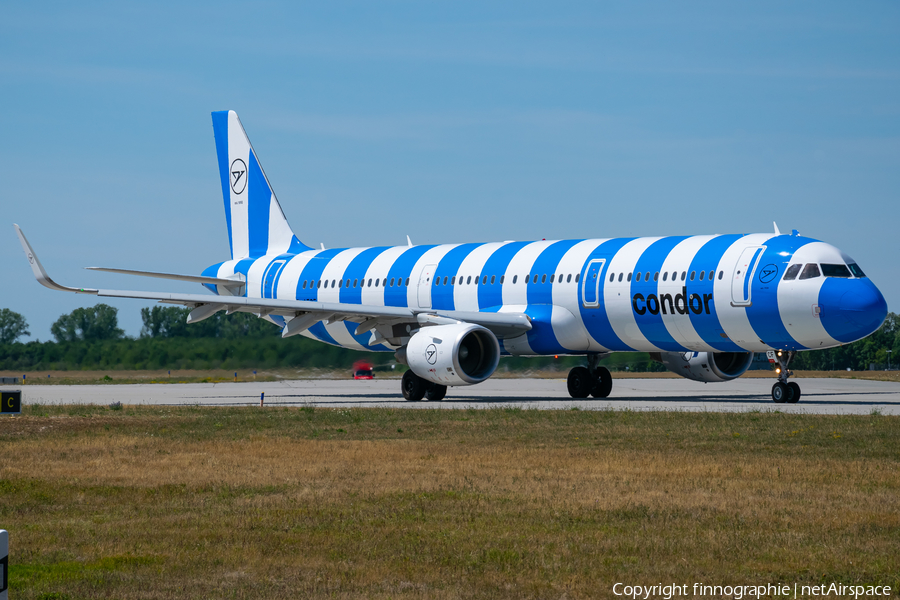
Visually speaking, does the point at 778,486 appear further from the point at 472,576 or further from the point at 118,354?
the point at 118,354

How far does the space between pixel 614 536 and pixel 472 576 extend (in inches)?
64.7

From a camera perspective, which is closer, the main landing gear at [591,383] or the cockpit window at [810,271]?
the cockpit window at [810,271]

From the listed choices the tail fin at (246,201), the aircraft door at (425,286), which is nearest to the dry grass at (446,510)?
the aircraft door at (425,286)

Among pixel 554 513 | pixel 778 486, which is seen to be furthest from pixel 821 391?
pixel 554 513

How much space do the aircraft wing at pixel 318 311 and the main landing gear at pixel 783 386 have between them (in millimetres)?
6136

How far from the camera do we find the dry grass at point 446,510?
7.23 metres

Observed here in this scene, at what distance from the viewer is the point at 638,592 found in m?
6.75

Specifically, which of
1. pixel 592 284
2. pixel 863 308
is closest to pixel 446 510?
pixel 863 308

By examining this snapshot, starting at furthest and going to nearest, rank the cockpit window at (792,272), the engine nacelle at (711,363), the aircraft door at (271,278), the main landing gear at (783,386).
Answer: the aircraft door at (271,278) < the engine nacelle at (711,363) < the main landing gear at (783,386) < the cockpit window at (792,272)

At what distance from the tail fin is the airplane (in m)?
2.50

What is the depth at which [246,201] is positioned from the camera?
3684cm

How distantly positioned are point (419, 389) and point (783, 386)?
9059 millimetres

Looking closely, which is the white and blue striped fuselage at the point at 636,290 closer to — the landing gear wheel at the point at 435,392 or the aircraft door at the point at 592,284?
the aircraft door at the point at 592,284

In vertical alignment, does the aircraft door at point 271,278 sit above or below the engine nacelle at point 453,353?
above
